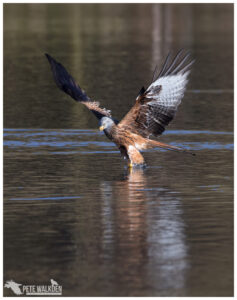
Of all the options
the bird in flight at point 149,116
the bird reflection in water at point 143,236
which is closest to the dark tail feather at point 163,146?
the bird in flight at point 149,116

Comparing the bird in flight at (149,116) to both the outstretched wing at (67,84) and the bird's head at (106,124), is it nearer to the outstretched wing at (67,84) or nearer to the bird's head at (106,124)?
the bird's head at (106,124)

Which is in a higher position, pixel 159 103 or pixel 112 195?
pixel 159 103

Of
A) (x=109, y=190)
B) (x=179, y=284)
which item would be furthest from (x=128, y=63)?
(x=179, y=284)

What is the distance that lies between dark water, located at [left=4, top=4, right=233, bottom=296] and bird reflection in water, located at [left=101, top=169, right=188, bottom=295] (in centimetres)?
1

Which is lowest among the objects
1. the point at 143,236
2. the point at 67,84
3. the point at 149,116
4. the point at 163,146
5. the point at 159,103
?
the point at 143,236

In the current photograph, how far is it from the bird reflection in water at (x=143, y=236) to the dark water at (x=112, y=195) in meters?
0.01

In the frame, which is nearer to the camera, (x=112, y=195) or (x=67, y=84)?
(x=112, y=195)

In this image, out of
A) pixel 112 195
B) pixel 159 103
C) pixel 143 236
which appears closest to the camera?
pixel 143 236

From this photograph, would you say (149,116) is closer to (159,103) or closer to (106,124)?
(159,103)

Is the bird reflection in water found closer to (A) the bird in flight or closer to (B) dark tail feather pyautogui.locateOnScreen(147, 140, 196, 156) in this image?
(B) dark tail feather pyautogui.locateOnScreen(147, 140, 196, 156)

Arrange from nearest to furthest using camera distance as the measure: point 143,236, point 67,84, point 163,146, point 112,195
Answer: point 143,236 < point 112,195 < point 163,146 < point 67,84

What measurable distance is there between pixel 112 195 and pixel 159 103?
8.21 feet

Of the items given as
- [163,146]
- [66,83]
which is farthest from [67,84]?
[163,146]

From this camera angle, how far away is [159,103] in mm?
13602
